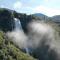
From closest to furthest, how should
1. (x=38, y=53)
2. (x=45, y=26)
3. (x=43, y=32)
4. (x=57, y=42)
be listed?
(x=38, y=53), (x=57, y=42), (x=43, y=32), (x=45, y=26)

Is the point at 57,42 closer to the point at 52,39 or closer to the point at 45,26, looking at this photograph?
the point at 52,39

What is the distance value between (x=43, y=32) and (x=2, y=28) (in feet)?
55.5

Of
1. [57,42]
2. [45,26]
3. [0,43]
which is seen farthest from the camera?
[45,26]

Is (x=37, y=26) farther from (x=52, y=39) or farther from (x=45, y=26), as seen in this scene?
(x=52, y=39)

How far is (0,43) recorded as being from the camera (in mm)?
44844

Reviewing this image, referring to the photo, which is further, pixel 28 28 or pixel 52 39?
pixel 28 28

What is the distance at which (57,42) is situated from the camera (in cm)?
8169

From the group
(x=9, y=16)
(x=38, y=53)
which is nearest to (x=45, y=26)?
(x=9, y=16)

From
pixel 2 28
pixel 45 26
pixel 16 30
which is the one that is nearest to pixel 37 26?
pixel 45 26

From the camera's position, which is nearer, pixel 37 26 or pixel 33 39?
pixel 33 39

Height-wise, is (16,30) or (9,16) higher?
(9,16)

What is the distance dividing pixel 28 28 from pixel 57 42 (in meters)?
14.4

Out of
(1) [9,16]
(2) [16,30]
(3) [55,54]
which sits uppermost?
(1) [9,16]

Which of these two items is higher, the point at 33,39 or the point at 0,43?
the point at 0,43
